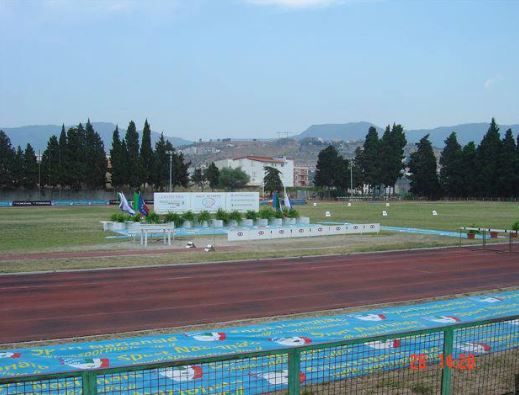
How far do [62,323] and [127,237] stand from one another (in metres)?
21.4

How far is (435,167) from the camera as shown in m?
104

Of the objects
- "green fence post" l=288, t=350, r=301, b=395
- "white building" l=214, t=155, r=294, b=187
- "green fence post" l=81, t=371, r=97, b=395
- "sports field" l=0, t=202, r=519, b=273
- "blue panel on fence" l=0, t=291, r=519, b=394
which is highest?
"white building" l=214, t=155, r=294, b=187

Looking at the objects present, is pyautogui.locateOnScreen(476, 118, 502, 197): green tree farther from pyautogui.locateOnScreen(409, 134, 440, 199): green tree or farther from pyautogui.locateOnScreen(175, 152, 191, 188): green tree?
pyautogui.locateOnScreen(175, 152, 191, 188): green tree

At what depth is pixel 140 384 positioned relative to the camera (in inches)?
280

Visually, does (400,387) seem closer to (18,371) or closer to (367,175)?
(18,371)

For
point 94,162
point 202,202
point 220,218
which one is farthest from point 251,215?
point 94,162

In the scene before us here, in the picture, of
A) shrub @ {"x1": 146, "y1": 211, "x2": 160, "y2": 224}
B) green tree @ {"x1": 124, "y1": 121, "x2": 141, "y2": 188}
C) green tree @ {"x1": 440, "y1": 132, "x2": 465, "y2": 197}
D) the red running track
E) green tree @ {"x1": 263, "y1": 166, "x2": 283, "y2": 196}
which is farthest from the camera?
green tree @ {"x1": 263, "y1": 166, "x2": 283, "y2": 196}

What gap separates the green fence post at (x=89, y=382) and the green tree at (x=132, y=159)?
92.7m

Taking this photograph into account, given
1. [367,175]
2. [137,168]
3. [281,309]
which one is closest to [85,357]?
[281,309]

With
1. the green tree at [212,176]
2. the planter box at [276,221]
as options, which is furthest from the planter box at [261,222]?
the green tree at [212,176]

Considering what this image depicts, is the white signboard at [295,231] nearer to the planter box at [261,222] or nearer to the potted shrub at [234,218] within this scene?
the potted shrub at [234,218]

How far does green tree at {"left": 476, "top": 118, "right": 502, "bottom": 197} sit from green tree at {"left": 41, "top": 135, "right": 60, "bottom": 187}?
75.3m

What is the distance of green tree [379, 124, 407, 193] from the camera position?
103750mm
